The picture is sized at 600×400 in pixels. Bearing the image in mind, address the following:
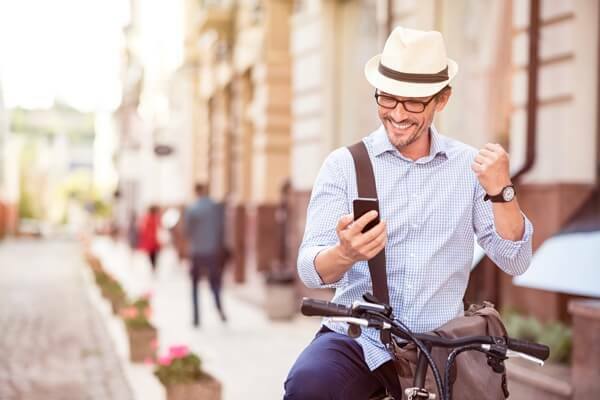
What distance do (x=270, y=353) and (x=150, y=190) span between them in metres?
40.1

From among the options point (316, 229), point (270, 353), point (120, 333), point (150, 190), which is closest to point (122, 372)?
point (270, 353)

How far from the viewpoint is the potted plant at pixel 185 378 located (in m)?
7.16

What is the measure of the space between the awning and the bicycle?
4.41 metres

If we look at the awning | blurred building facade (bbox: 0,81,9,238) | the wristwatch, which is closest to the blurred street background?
the awning

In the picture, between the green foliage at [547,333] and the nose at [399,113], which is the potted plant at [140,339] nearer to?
the green foliage at [547,333]

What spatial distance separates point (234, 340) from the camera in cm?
1221

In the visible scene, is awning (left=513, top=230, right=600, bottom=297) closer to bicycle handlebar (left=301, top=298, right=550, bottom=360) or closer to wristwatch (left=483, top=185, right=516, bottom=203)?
wristwatch (left=483, top=185, right=516, bottom=203)

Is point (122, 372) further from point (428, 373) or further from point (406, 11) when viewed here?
point (428, 373)

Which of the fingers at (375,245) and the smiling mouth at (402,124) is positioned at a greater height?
the smiling mouth at (402,124)

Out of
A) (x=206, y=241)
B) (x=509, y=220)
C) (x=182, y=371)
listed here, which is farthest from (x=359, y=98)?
(x=509, y=220)

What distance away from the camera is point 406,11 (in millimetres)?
12000

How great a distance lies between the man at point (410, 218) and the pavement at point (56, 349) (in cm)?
553

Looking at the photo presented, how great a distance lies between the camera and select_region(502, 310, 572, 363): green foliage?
813 cm

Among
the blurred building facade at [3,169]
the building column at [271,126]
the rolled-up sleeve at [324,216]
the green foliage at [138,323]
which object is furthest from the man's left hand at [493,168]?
the blurred building facade at [3,169]
